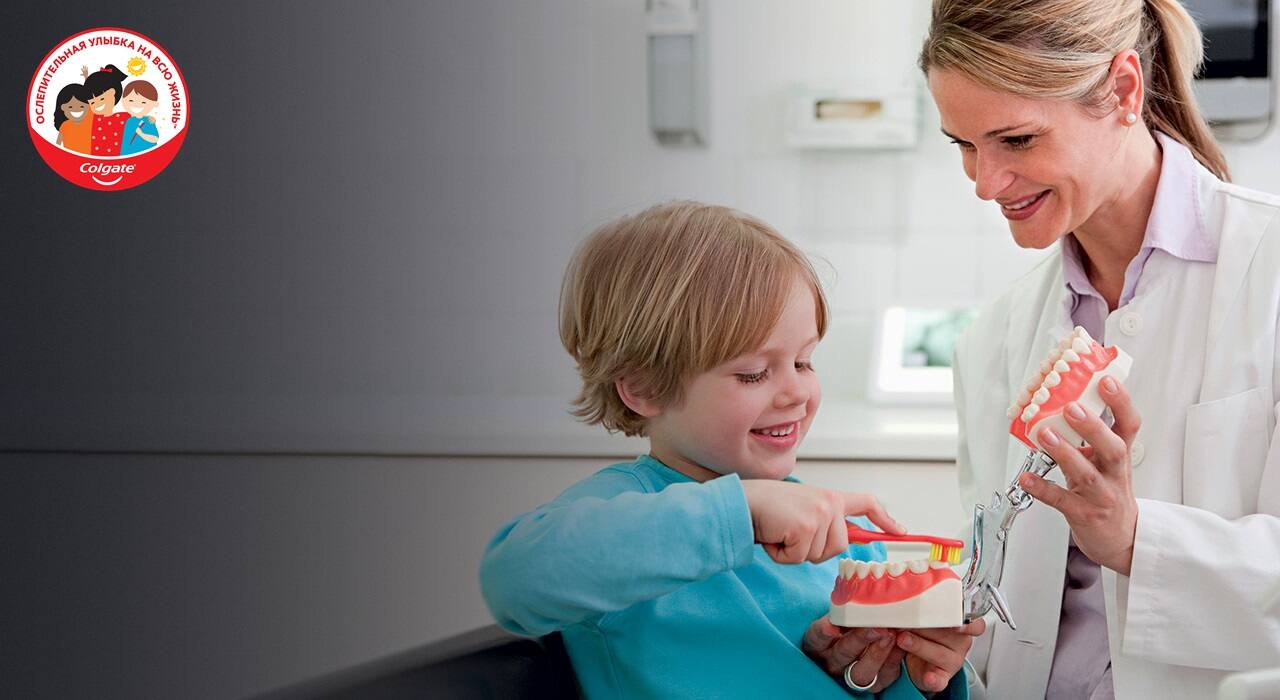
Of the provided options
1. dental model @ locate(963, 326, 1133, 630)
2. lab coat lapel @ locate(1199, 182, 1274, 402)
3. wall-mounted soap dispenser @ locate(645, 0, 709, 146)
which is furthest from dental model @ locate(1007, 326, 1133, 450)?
wall-mounted soap dispenser @ locate(645, 0, 709, 146)

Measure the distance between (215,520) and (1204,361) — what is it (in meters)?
0.84

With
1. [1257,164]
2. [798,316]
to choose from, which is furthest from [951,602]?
[1257,164]

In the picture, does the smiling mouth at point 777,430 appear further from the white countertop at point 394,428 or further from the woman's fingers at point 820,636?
the white countertop at point 394,428

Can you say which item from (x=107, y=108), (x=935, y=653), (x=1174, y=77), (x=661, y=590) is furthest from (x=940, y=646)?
(x=107, y=108)

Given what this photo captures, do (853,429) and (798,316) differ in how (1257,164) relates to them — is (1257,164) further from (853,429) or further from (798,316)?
(798,316)

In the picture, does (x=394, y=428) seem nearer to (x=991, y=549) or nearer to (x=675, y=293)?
(x=675, y=293)

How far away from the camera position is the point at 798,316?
2.87 feet

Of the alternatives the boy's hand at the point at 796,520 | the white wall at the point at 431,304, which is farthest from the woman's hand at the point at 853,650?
the white wall at the point at 431,304

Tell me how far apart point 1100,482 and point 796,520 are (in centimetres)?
26

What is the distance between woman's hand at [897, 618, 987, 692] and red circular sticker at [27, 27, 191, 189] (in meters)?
0.70

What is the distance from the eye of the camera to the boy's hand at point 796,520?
0.74m

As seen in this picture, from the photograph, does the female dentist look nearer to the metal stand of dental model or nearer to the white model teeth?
the metal stand of dental model

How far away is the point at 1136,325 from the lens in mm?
1069

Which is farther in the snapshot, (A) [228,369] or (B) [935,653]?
(A) [228,369]
